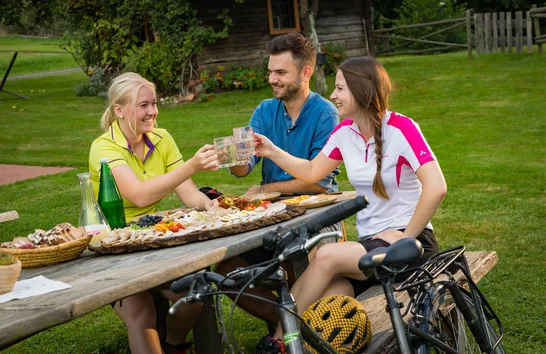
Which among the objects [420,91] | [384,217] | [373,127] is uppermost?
[373,127]

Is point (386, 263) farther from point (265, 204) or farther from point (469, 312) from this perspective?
point (265, 204)

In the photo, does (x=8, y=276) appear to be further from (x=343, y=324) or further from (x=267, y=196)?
(x=267, y=196)

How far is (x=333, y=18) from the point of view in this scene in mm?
23750

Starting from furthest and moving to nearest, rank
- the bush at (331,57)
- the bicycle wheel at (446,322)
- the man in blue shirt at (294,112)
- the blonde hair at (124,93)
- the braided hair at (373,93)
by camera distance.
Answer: the bush at (331,57) < the man in blue shirt at (294,112) < the blonde hair at (124,93) < the braided hair at (373,93) < the bicycle wheel at (446,322)

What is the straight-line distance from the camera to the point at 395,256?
276cm

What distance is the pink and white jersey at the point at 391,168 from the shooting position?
4.01 meters

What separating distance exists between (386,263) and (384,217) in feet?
4.55

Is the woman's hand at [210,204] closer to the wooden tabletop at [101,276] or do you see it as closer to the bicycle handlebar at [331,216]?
the wooden tabletop at [101,276]

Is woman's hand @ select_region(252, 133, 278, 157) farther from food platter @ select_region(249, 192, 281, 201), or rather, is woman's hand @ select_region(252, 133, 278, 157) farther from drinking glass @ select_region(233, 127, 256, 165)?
drinking glass @ select_region(233, 127, 256, 165)

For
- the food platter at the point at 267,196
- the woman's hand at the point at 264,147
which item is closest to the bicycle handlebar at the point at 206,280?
the food platter at the point at 267,196

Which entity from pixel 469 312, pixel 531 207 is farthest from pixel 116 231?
pixel 531 207

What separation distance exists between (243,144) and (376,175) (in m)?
0.65

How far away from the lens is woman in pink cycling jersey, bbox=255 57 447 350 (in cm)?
387

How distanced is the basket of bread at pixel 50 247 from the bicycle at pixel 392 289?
1269 millimetres
